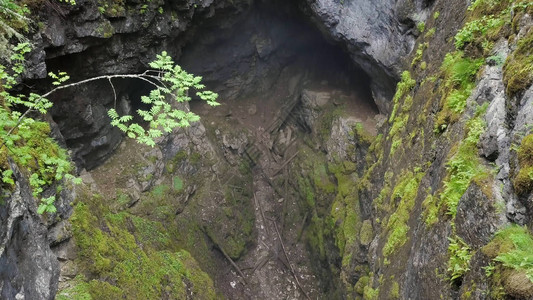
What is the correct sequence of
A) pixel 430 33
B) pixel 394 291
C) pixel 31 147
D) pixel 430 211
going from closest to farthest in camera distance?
pixel 430 211, pixel 31 147, pixel 394 291, pixel 430 33

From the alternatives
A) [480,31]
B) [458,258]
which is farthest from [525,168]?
[480,31]

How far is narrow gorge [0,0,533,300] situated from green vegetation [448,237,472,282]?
0.02m

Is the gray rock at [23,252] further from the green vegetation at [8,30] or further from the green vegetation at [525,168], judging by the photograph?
the green vegetation at [525,168]

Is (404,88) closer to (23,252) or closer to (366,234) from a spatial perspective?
(366,234)

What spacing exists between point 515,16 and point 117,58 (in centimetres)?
960

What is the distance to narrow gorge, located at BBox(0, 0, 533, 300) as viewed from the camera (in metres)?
4.04

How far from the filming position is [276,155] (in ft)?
53.6

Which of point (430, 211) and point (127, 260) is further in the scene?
point (127, 260)

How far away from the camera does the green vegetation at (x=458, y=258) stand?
403cm

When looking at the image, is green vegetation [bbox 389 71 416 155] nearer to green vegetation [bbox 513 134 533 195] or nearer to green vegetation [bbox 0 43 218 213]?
green vegetation [bbox 513 134 533 195]

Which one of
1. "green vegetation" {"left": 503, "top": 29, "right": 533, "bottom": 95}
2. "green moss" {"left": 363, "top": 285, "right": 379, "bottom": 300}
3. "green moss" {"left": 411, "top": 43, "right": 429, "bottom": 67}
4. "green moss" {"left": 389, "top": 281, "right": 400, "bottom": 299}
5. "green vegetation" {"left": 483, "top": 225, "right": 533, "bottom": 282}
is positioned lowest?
"green moss" {"left": 363, "top": 285, "right": 379, "bottom": 300}


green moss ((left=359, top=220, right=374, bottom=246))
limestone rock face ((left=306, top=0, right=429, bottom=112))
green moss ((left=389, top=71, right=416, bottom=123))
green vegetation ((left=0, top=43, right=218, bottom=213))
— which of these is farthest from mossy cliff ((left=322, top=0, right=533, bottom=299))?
limestone rock face ((left=306, top=0, right=429, bottom=112))

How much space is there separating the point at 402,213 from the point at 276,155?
9.87 meters

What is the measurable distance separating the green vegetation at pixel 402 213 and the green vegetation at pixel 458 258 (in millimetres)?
1951
